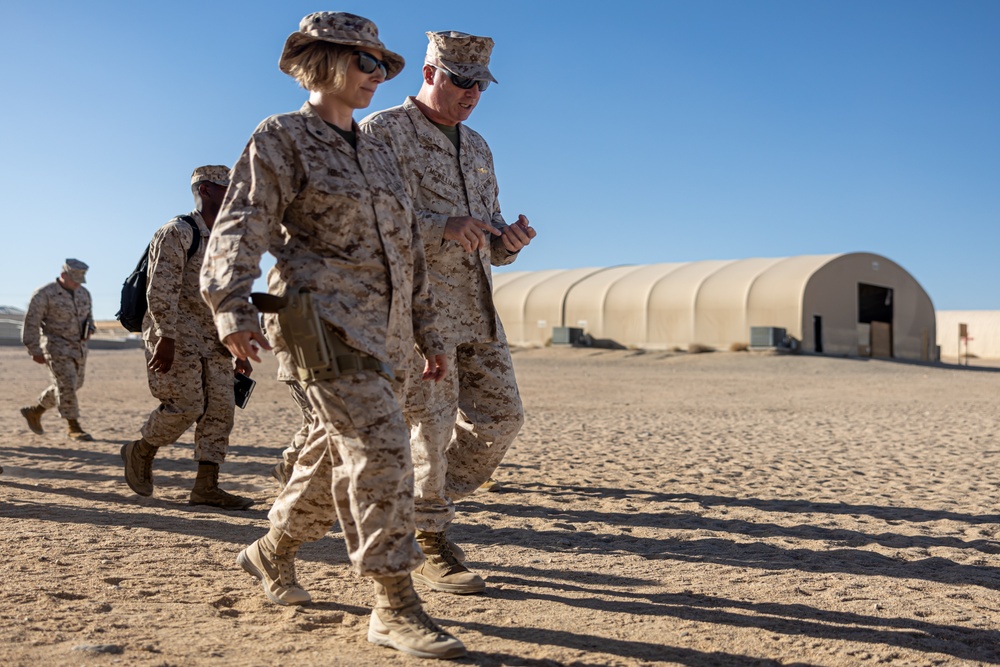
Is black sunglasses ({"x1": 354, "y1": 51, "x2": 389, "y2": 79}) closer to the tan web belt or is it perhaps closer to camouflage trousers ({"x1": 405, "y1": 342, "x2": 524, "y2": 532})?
the tan web belt

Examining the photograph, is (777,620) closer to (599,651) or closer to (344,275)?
(599,651)

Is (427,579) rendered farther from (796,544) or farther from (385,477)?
(796,544)

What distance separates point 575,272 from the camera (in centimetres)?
4253

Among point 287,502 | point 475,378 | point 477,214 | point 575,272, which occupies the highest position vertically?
point 575,272

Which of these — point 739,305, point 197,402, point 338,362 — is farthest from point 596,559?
point 739,305

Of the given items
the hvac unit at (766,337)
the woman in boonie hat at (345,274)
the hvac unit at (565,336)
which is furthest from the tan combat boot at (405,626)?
the hvac unit at (565,336)

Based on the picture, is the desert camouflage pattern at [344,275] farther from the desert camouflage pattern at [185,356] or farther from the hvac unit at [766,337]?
the hvac unit at [766,337]

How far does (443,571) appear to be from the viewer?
377 cm

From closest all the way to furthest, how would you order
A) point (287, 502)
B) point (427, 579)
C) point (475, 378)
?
point (287, 502), point (427, 579), point (475, 378)

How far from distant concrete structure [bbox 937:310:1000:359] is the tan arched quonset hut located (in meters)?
21.5

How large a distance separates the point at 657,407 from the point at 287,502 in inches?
429

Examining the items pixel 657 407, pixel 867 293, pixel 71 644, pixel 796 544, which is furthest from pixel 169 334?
pixel 867 293

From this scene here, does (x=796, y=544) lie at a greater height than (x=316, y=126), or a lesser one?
lesser

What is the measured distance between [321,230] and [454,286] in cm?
102
